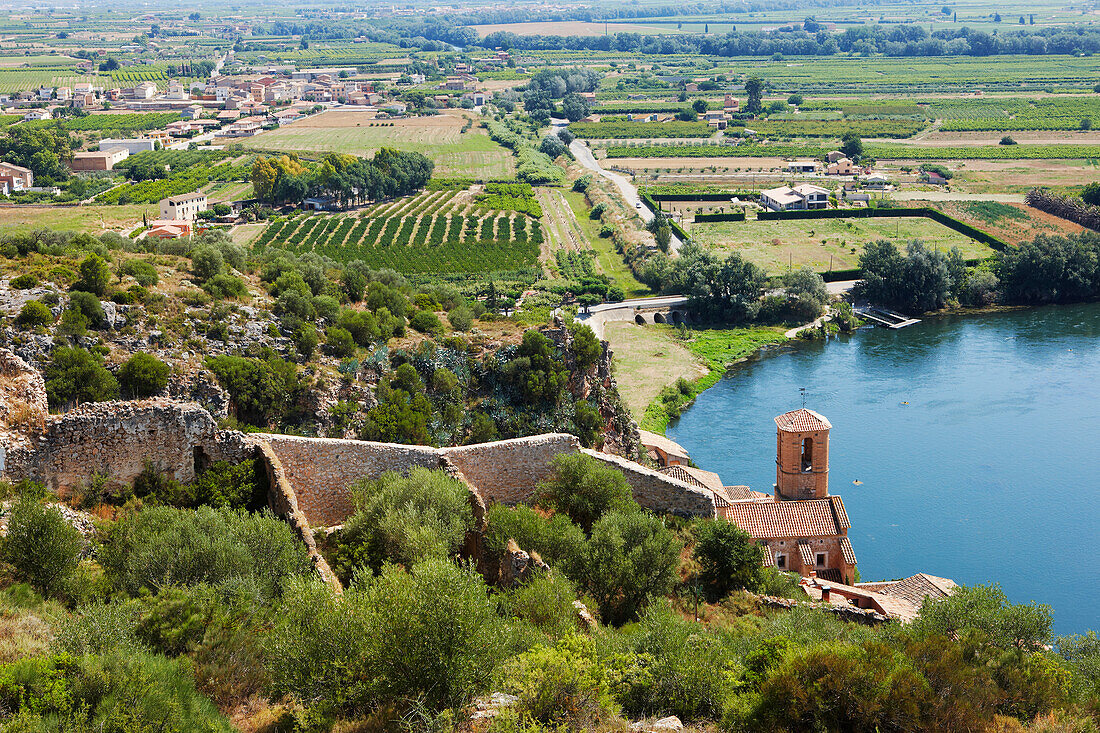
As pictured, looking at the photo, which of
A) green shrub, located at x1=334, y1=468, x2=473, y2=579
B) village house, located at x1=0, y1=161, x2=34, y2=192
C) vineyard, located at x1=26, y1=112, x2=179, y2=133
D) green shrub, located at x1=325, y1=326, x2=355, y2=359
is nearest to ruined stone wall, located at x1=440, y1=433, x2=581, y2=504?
green shrub, located at x1=334, y1=468, x2=473, y2=579

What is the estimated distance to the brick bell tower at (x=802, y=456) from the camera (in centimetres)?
2792

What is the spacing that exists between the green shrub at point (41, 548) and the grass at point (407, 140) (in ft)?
272

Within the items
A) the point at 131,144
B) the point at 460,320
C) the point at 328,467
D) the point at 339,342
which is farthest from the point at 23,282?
the point at 131,144

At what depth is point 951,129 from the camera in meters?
115

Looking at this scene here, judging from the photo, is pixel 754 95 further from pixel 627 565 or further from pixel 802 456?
pixel 627 565

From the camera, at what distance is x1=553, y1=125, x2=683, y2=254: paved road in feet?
241

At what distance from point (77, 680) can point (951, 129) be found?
119733mm

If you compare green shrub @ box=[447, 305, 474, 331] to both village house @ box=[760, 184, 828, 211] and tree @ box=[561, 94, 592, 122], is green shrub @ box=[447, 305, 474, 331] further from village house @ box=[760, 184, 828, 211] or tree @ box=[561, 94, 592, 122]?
tree @ box=[561, 94, 592, 122]

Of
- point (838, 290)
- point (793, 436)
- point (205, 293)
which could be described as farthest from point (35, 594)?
point (838, 290)

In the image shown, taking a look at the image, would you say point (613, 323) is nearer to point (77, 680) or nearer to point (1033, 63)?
point (77, 680)

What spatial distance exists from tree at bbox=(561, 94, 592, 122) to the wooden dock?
251 feet

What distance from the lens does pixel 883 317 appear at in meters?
59.6

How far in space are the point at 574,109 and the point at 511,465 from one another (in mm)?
115461

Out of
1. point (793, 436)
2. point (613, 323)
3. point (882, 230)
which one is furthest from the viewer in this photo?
point (882, 230)
